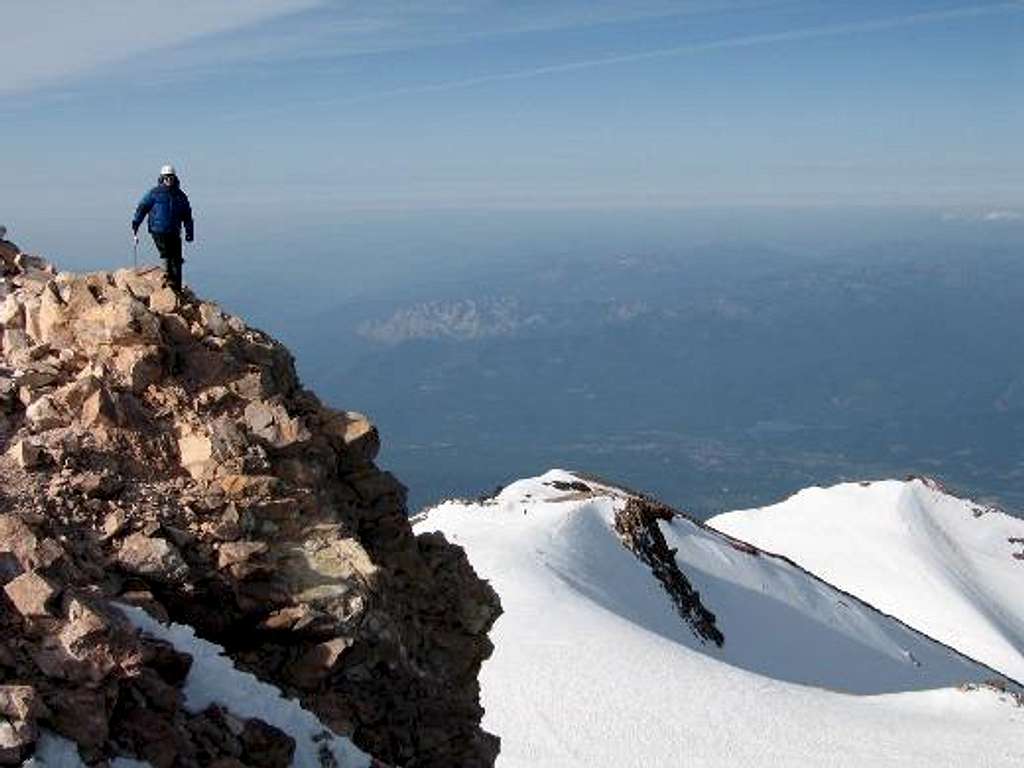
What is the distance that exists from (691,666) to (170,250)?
22.7 m

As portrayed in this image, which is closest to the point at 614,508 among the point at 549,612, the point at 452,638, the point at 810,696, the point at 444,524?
the point at 444,524

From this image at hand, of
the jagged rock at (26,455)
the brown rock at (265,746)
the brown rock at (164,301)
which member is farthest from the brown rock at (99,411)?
the brown rock at (265,746)

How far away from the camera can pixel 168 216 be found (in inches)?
639

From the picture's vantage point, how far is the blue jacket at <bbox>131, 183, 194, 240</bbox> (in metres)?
16.1

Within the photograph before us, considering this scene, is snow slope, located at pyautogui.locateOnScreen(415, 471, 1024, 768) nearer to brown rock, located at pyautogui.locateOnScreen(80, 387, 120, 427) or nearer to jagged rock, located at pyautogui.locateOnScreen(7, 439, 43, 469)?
brown rock, located at pyautogui.locateOnScreen(80, 387, 120, 427)

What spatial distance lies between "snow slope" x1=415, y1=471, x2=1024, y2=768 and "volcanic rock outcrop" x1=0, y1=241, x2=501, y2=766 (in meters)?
12.8

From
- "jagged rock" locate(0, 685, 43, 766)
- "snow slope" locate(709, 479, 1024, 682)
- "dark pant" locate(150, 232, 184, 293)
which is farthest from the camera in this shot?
"snow slope" locate(709, 479, 1024, 682)

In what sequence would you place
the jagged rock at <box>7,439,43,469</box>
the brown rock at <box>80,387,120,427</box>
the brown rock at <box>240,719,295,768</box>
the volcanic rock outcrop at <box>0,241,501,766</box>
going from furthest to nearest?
the brown rock at <box>80,387,120,427</box> < the jagged rock at <box>7,439,43,469</box> < the brown rock at <box>240,719,295,768</box> < the volcanic rock outcrop at <box>0,241,501,766</box>

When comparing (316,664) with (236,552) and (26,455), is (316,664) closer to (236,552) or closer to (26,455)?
(236,552)

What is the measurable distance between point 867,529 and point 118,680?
6985cm

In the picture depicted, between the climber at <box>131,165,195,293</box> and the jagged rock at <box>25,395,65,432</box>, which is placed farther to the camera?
the climber at <box>131,165,195,293</box>

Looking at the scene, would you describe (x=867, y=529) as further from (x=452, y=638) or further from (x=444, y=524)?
(x=452, y=638)

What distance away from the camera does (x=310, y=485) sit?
13.2 metres

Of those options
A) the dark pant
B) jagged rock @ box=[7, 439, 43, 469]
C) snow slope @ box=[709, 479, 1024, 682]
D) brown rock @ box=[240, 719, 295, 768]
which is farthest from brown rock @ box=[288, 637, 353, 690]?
snow slope @ box=[709, 479, 1024, 682]
